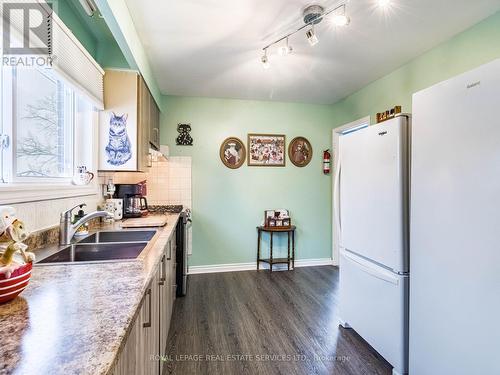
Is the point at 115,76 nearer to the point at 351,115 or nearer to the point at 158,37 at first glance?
the point at 158,37

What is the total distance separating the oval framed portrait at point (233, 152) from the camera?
355cm

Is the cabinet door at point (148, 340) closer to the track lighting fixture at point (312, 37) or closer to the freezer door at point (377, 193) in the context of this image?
the freezer door at point (377, 193)

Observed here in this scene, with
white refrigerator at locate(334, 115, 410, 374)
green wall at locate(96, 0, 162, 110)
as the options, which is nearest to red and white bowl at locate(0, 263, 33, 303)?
green wall at locate(96, 0, 162, 110)

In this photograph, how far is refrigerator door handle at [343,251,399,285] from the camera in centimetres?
166

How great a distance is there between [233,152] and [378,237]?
228 centimetres

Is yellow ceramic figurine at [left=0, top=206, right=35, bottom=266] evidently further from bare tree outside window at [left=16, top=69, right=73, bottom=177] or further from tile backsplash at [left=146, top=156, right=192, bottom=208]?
tile backsplash at [left=146, top=156, right=192, bottom=208]

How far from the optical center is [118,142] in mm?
2186

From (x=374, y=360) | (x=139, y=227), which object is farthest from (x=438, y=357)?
(x=139, y=227)

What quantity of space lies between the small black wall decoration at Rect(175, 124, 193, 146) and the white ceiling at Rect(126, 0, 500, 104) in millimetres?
475

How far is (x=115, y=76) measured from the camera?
85.1 inches

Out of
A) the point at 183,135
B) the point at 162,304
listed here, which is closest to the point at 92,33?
the point at 183,135

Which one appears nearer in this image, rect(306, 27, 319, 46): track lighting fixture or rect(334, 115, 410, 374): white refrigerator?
rect(334, 115, 410, 374): white refrigerator

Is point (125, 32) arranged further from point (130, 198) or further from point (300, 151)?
point (300, 151)

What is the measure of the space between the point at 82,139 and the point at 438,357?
2780 mm
